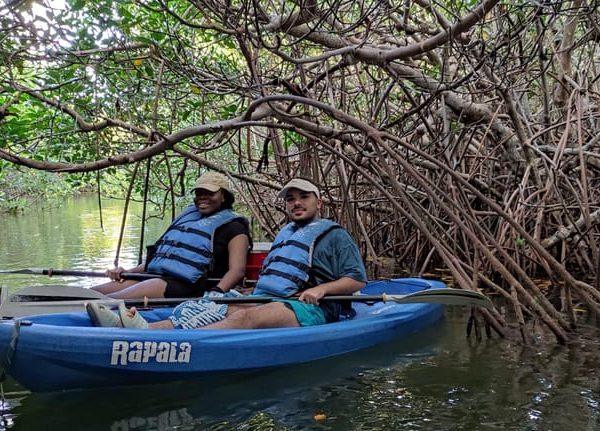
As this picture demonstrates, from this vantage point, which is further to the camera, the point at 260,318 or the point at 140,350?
the point at 260,318

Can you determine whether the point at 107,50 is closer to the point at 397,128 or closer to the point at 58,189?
the point at 397,128

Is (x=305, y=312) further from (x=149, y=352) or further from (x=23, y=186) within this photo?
(x=23, y=186)

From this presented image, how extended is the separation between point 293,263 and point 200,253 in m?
0.57

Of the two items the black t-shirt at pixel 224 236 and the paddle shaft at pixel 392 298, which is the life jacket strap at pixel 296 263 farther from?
the black t-shirt at pixel 224 236

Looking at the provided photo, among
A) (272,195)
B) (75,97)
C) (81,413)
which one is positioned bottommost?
(81,413)

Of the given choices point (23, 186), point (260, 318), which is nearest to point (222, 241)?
point (260, 318)

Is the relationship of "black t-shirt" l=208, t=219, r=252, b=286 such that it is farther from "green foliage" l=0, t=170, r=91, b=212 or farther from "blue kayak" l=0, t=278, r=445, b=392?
"green foliage" l=0, t=170, r=91, b=212

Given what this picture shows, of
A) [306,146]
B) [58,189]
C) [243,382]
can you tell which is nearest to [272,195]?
[306,146]

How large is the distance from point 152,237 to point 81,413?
7.44 meters

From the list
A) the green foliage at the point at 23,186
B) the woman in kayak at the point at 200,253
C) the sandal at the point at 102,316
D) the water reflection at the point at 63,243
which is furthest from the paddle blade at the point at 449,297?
the green foliage at the point at 23,186

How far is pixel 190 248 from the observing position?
3771 millimetres

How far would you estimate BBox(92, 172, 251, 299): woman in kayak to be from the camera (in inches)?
145

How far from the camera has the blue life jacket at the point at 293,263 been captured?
348 cm

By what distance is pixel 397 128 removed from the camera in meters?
5.52
